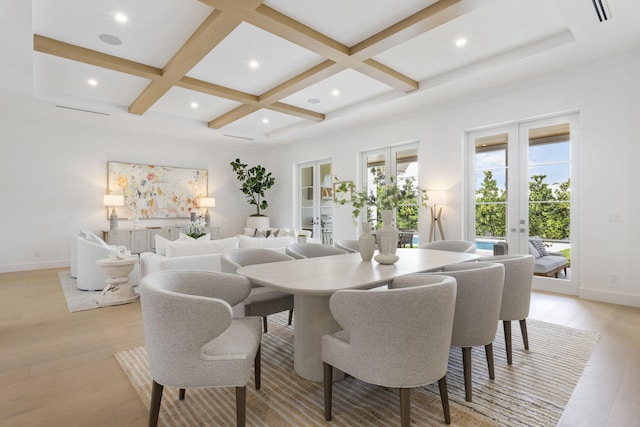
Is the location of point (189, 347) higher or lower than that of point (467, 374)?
higher

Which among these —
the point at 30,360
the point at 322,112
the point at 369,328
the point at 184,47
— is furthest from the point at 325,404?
the point at 322,112

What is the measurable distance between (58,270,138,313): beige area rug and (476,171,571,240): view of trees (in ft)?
17.0

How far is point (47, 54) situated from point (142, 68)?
98 centimetres

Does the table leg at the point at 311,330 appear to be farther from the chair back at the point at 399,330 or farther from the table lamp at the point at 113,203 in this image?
the table lamp at the point at 113,203

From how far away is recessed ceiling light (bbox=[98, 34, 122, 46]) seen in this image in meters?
3.45

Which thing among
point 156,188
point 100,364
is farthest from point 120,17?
point 156,188

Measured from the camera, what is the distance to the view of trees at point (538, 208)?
4.33m

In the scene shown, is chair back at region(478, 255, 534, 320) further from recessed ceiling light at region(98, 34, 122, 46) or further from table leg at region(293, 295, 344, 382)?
recessed ceiling light at region(98, 34, 122, 46)

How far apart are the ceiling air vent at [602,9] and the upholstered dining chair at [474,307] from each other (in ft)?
8.55

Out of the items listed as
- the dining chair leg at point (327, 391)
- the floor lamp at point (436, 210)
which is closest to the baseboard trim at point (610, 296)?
the floor lamp at point (436, 210)

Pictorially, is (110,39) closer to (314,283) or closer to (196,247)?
(196,247)

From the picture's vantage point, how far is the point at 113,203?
21.3 ft

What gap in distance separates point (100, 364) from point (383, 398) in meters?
2.00

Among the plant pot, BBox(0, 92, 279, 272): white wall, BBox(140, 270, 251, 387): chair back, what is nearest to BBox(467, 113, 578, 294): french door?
BBox(140, 270, 251, 387): chair back
